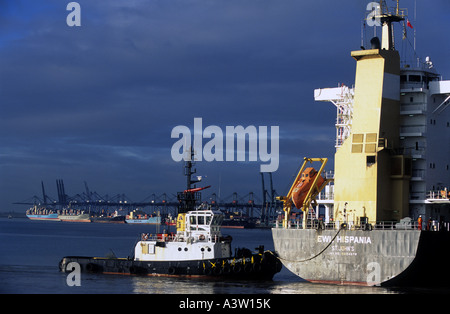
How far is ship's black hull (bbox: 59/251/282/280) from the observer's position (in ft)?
Result: 164

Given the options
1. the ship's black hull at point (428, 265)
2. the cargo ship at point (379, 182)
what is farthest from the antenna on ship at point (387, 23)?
the ship's black hull at point (428, 265)

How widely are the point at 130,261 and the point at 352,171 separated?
17.7 m

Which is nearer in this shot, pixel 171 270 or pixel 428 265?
pixel 428 265

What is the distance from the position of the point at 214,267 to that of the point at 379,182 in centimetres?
1250

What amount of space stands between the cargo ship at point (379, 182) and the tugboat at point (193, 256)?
130 inches

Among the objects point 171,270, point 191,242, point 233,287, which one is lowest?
point 233,287

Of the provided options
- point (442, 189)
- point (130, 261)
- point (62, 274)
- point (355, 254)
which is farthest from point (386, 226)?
point (62, 274)

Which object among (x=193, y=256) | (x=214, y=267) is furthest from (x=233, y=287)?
(x=193, y=256)

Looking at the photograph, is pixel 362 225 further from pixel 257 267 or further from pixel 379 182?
pixel 257 267

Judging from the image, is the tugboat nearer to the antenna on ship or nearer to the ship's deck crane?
the ship's deck crane

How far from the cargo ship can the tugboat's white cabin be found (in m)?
5.87

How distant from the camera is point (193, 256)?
5219 centimetres

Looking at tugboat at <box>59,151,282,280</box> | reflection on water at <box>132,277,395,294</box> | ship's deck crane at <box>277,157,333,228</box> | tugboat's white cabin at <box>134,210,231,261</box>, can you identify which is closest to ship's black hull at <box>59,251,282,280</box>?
tugboat at <box>59,151,282,280</box>
